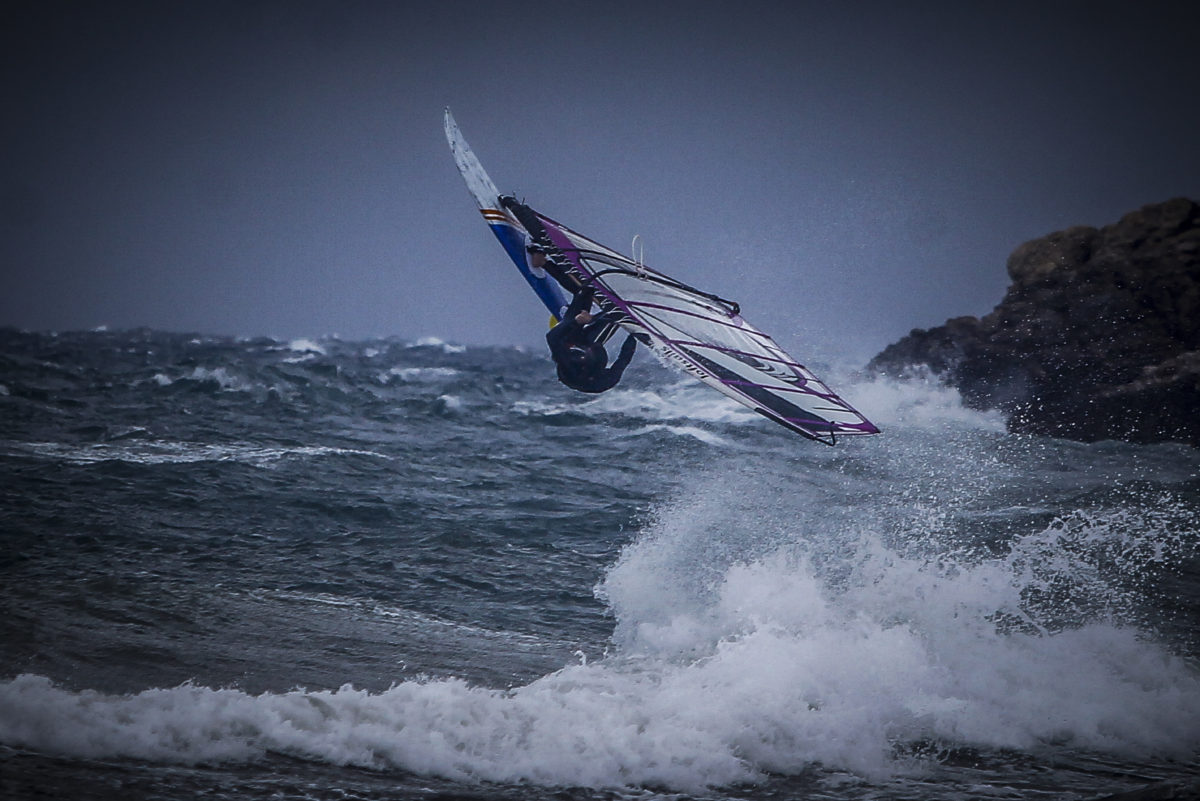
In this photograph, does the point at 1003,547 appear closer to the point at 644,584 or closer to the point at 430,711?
the point at 644,584

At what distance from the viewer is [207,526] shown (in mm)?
9125

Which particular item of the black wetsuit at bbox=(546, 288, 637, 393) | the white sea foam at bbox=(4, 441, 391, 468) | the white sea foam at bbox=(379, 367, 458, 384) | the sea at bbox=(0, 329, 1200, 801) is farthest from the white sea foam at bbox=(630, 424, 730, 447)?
the white sea foam at bbox=(379, 367, 458, 384)

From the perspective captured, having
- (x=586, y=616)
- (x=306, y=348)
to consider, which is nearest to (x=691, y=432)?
(x=586, y=616)

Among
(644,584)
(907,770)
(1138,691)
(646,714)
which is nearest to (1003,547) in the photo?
(1138,691)

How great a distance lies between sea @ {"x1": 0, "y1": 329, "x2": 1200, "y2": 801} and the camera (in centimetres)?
487

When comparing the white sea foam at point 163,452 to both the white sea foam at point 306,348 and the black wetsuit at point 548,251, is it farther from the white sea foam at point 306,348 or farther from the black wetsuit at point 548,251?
Answer: the white sea foam at point 306,348

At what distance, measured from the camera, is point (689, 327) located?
20.6 feet

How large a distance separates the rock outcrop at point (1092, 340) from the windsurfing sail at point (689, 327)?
12213mm

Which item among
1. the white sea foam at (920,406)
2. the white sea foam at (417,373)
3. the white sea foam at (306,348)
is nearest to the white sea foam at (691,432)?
the white sea foam at (920,406)

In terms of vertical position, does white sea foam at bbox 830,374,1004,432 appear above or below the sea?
above

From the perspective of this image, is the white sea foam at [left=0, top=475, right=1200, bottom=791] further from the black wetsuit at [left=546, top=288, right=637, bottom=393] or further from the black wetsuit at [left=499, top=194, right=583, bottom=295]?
the black wetsuit at [left=499, top=194, right=583, bottom=295]

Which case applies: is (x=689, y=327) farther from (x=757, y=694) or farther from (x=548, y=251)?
(x=757, y=694)

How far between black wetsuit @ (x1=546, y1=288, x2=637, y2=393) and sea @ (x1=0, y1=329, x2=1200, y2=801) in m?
2.10

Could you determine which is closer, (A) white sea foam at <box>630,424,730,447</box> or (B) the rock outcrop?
(A) white sea foam at <box>630,424,730,447</box>
